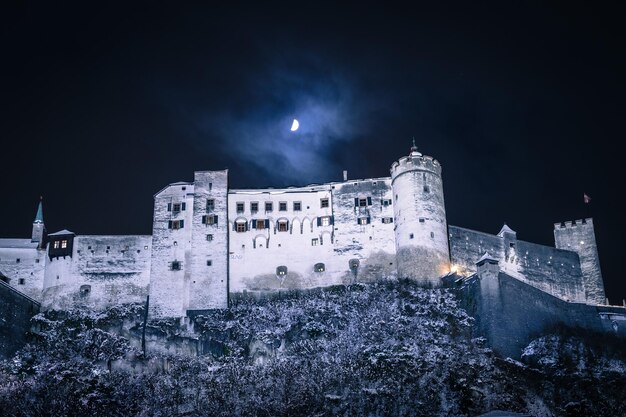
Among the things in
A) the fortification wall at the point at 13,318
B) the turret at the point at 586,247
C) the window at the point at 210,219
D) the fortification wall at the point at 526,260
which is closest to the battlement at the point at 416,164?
the fortification wall at the point at 526,260

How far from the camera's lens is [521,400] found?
72375mm

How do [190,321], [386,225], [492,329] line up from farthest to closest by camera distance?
[386,225] → [190,321] → [492,329]

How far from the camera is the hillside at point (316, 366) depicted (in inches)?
2886

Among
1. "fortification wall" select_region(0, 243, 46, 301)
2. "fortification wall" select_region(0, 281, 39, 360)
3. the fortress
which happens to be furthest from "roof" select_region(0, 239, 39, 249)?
"fortification wall" select_region(0, 281, 39, 360)

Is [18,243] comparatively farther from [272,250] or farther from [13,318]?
[272,250]

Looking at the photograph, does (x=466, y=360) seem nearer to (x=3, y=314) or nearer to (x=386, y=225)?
(x=386, y=225)

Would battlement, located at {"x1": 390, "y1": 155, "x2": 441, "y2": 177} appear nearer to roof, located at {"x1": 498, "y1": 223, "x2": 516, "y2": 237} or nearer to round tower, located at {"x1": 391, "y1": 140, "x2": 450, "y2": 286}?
round tower, located at {"x1": 391, "y1": 140, "x2": 450, "y2": 286}

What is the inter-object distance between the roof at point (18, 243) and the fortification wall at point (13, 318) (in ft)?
22.3

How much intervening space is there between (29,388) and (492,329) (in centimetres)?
3828

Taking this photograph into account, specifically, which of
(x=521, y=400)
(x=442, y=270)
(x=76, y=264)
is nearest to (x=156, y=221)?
(x=76, y=264)

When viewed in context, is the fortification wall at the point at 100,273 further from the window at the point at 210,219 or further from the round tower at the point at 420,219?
the round tower at the point at 420,219

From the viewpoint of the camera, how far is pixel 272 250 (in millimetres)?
92750

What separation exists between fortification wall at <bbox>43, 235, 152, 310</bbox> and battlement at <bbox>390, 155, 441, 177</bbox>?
25.7 metres

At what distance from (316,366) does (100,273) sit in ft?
82.3
